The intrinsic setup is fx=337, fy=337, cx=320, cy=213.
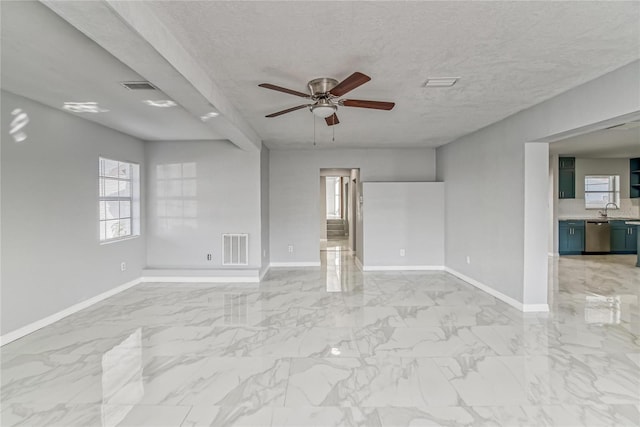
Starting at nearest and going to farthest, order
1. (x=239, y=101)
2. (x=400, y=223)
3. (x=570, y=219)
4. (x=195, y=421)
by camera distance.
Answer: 1. (x=195, y=421)
2. (x=239, y=101)
3. (x=400, y=223)
4. (x=570, y=219)

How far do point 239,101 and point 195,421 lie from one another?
3041 millimetres

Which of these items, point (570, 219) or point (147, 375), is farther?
point (570, 219)

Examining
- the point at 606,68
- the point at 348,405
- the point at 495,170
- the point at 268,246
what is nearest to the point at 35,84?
the point at 348,405

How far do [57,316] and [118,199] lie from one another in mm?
2115

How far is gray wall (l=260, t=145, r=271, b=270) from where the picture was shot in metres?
6.28

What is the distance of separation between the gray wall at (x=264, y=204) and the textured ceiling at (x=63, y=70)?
1.96m

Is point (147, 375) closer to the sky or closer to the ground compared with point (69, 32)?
closer to the ground

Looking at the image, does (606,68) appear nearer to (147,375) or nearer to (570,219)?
(147,375)

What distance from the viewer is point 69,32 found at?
2.22 m

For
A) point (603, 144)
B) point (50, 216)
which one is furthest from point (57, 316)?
point (603, 144)

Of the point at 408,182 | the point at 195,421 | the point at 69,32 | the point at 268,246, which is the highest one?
the point at 69,32

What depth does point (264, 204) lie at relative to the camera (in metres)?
6.68

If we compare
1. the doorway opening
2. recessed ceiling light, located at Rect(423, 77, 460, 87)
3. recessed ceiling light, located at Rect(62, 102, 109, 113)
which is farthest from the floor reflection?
the doorway opening

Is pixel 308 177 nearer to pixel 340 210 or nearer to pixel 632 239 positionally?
pixel 340 210
